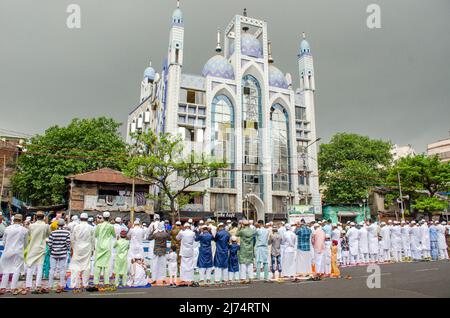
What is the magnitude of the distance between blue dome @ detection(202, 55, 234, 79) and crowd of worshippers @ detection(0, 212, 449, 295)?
88.1 feet

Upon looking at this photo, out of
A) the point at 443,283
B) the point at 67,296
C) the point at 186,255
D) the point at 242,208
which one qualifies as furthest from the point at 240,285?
the point at 242,208

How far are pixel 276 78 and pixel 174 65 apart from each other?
12.5 meters

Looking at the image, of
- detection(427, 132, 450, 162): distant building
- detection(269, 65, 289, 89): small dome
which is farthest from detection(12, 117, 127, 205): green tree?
detection(427, 132, 450, 162): distant building

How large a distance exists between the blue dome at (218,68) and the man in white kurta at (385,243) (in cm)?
2590

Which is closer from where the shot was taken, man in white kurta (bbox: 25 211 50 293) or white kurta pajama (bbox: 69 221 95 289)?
man in white kurta (bbox: 25 211 50 293)

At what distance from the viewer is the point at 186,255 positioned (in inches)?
436

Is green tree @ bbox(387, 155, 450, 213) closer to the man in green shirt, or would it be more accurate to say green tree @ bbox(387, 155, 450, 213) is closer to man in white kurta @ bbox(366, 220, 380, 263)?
man in white kurta @ bbox(366, 220, 380, 263)

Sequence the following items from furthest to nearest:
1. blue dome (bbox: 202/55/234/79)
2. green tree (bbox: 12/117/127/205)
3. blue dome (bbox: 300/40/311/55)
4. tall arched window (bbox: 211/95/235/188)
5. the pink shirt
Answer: blue dome (bbox: 300/40/311/55)
blue dome (bbox: 202/55/234/79)
tall arched window (bbox: 211/95/235/188)
green tree (bbox: 12/117/127/205)
the pink shirt

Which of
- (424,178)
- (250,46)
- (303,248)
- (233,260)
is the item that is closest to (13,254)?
(233,260)

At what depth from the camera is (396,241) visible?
18.0 m

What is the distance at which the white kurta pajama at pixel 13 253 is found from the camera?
9.03 metres

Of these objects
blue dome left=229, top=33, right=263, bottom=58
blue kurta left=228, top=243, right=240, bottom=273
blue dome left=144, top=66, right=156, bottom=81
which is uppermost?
blue dome left=144, top=66, right=156, bottom=81

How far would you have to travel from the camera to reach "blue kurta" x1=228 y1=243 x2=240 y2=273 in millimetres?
11602
